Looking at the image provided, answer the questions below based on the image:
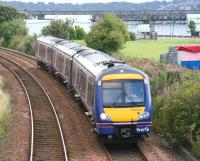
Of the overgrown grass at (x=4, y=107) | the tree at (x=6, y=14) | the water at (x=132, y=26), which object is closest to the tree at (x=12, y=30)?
the tree at (x=6, y=14)

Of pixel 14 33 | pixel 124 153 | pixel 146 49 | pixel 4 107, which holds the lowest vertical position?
pixel 124 153

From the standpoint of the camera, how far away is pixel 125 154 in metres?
16.7

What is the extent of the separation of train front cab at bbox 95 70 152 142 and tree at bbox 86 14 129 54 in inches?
1066

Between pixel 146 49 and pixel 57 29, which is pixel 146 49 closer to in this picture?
pixel 146 49

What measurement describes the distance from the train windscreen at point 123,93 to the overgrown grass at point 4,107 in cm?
461

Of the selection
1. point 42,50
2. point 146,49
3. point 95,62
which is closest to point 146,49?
point 146,49

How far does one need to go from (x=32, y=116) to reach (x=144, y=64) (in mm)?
9154

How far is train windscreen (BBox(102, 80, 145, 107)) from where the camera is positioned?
1667 centimetres

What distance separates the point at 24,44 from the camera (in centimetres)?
6162

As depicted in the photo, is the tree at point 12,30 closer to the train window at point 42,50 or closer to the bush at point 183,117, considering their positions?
the train window at point 42,50

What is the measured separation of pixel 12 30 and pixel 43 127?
177 ft

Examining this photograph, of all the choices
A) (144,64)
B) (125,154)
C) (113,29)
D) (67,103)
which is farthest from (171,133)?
(113,29)

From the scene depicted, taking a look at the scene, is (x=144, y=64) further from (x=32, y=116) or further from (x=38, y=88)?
(x=32, y=116)

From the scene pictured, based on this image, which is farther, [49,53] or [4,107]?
[49,53]
